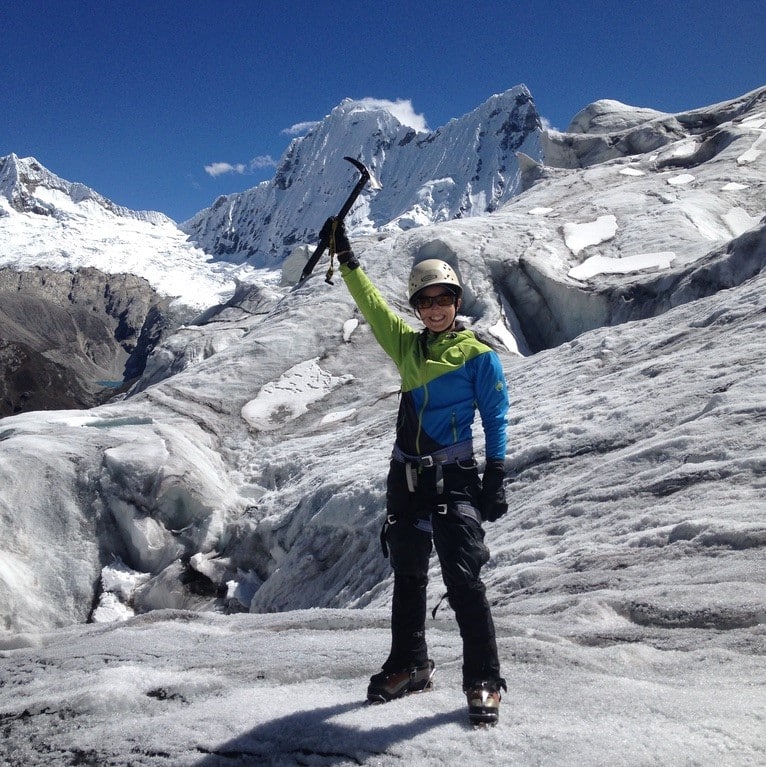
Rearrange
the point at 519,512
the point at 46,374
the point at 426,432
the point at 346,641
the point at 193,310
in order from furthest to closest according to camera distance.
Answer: the point at 193,310 < the point at 46,374 < the point at 519,512 < the point at 346,641 < the point at 426,432

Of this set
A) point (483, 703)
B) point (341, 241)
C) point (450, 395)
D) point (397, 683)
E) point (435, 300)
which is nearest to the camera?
point (483, 703)

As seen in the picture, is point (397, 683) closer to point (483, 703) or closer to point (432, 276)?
point (483, 703)

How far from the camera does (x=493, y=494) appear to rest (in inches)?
156

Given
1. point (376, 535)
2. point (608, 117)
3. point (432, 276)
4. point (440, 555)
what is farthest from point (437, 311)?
point (608, 117)

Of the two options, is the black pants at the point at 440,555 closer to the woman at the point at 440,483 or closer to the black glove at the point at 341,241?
the woman at the point at 440,483

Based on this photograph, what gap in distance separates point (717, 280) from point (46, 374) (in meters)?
101

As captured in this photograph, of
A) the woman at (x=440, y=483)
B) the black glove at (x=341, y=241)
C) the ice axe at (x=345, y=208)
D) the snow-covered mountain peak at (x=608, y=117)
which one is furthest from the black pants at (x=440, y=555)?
the snow-covered mountain peak at (x=608, y=117)

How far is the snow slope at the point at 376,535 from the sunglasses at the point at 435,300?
2.15m

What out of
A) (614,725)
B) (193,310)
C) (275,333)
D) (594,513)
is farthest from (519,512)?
(193,310)

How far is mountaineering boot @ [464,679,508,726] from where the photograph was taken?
3408 millimetres

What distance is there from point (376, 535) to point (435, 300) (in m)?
5.15

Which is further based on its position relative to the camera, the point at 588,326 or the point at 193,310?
the point at 193,310

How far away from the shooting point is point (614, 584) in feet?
17.0

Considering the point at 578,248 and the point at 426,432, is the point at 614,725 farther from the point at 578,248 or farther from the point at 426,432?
the point at 578,248
